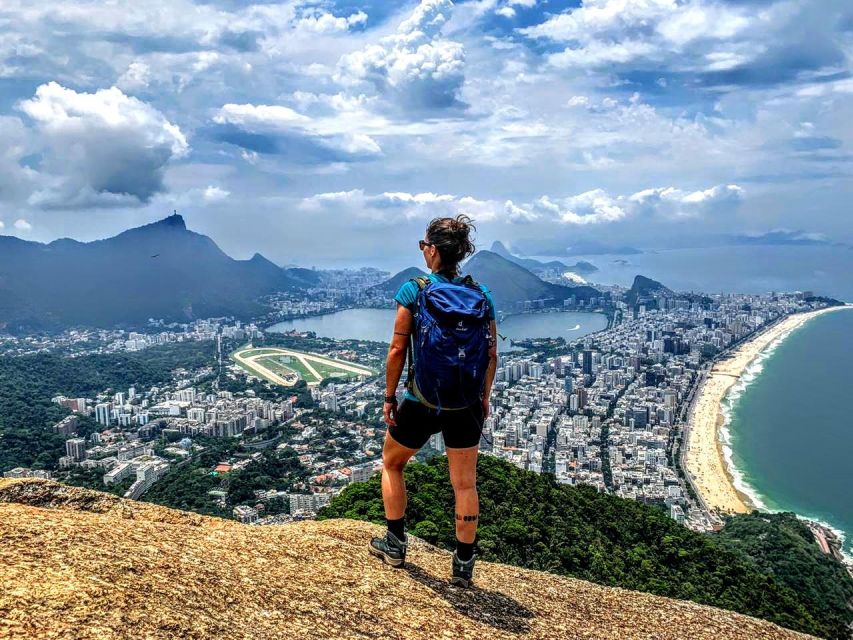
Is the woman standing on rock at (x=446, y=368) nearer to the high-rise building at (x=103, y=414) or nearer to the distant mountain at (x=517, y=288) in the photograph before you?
the high-rise building at (x=103, y=414)

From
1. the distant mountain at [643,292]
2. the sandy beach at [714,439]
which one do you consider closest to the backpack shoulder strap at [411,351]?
the sandy beach at [714,439]

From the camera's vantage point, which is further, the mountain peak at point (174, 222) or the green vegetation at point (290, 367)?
the mountain peak at point (174, 222)

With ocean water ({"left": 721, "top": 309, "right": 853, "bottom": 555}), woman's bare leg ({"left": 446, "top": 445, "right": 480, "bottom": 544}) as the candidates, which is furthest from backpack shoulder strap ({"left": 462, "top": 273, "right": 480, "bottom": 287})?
ocean water ({"left": 721, "top": 309, "right": 853, "bottom": 555})

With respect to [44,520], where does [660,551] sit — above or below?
below

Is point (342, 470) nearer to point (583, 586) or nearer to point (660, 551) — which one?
point (660, 551)

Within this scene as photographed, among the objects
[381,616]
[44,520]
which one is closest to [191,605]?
[381,616]

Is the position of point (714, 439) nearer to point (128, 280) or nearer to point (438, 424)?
point (438, 424)
